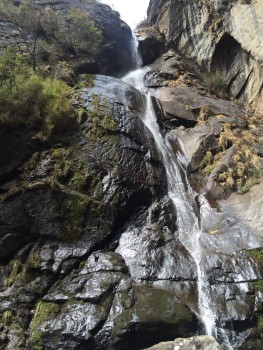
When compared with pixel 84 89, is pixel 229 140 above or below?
below

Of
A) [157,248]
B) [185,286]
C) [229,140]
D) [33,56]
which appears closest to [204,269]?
[185,286]

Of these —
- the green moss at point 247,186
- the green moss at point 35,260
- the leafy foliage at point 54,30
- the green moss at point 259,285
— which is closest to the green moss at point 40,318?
the green moss at point 35,260

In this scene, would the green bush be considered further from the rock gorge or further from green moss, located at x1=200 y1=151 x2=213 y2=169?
green moss, located at x1=200 y1=151 x2=213 y2=169

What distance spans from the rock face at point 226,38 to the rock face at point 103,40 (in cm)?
390

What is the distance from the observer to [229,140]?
50.2ft

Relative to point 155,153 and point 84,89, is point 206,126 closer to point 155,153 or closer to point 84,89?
point 155,153

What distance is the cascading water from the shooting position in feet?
28.9

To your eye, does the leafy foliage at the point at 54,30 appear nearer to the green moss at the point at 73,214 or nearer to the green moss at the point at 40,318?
the green moss at the point at 73,214

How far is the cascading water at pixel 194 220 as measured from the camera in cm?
882

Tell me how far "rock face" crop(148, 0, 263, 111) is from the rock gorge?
32 centimetres

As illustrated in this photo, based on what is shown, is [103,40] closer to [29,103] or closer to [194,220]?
[29,103]

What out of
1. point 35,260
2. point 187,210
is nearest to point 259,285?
point 187,210

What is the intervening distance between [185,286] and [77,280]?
2999mm

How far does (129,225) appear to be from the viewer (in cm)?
1147
